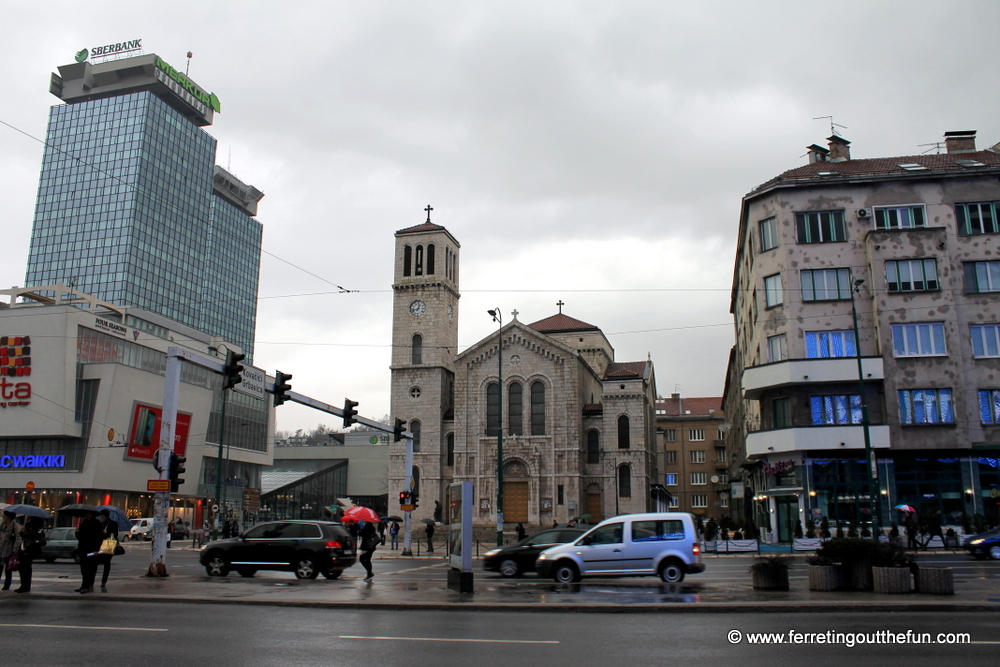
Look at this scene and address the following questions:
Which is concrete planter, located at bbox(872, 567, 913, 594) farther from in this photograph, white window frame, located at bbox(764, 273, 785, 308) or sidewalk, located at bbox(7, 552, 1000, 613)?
white window frame, located at bbox(764, 273, 785, 308)

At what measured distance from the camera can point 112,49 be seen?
120125 millimetres

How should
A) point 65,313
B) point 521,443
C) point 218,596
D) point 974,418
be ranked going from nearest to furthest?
point 218,596
point 974,418
point 65,313
point 521,443

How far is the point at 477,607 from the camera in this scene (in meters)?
13.4

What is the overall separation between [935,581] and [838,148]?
36226mm

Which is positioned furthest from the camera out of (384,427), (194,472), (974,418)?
(194,472)

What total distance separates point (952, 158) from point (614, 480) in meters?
31.0

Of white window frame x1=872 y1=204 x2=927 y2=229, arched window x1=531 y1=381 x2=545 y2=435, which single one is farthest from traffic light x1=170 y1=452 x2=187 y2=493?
arched window x1=531 y1=381 x2=545 y2=435

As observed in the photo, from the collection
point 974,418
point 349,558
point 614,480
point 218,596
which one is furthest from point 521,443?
point 218,596

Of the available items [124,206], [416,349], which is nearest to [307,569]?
[416,349]

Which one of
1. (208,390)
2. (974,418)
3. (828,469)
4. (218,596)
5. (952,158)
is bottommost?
(218,596)

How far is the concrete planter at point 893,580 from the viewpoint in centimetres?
1420

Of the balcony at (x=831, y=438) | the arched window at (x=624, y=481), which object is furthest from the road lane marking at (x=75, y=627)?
the arched window at (x=624, y=481)

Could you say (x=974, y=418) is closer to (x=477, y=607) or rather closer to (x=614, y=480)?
(x=614, y=480)

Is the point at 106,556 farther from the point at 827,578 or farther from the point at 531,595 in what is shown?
the point at 827,578
